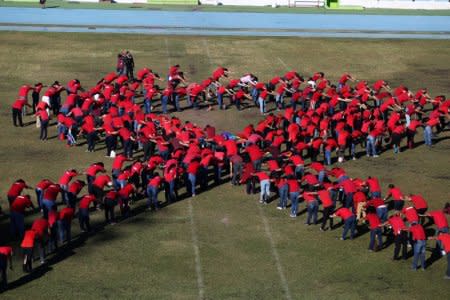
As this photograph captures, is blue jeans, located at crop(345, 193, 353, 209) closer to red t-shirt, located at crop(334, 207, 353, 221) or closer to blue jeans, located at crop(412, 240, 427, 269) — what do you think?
red t-shirt, located at crop(334, 207, 353, 221)

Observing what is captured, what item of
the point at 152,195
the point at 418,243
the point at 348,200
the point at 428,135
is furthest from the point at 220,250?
the point at 428,135

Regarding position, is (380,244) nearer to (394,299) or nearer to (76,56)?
(394,299)

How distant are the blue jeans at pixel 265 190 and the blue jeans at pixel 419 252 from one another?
554cm

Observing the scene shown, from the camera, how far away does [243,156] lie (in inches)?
1057

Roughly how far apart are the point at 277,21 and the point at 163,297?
156 feet

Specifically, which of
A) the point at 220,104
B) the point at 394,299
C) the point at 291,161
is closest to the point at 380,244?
the point at 394,299

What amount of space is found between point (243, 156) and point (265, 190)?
3398mm

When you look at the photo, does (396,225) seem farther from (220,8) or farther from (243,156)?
(220,8)

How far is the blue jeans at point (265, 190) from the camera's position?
23531mm

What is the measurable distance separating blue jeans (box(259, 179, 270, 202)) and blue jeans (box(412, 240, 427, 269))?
5.54 metres

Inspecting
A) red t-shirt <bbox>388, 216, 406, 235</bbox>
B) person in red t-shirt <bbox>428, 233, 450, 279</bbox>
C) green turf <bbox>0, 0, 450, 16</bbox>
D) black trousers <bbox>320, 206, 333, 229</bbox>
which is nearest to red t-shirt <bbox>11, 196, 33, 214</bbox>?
black trousers <bbox>320, 206, 333, 229</bbox>

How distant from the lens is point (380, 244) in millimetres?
20688

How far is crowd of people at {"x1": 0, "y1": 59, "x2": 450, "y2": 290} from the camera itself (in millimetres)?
20812

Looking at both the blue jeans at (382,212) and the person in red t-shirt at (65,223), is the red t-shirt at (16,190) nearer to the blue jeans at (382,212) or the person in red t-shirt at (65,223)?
the person in red t-shirt at (65,223)
